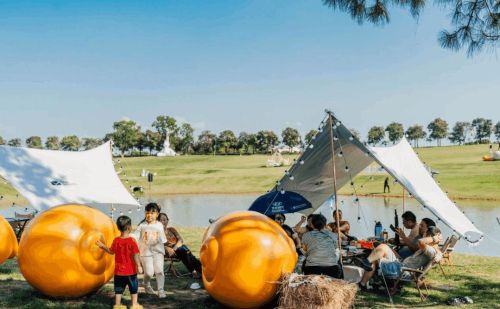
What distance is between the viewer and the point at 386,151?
35.7ft

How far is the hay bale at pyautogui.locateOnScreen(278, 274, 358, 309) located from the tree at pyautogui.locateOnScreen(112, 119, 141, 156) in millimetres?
108073

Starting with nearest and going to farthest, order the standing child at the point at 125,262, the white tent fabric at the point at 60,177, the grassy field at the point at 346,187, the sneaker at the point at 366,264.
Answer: the standing child at the point at 125,262 < the sneaker at the point at 366,264 < the white tent fabric at the point at 60,177 < the grassy field at the point at 346,187

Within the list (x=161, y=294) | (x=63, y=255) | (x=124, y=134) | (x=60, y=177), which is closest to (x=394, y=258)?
(x=161, y=294)

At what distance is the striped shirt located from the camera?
740cm

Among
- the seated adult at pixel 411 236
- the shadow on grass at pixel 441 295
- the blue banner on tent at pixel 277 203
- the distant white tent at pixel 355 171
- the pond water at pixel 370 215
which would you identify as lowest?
the pond water at pixel 370 215

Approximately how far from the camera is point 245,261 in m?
6.55

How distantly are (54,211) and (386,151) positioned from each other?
7.47 meters

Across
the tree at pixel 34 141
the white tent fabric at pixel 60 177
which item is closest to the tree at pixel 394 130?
the tree at pixel 34 141

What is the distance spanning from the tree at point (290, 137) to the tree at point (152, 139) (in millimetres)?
38052

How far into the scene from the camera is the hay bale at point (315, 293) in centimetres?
610

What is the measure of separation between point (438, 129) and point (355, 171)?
133151mm

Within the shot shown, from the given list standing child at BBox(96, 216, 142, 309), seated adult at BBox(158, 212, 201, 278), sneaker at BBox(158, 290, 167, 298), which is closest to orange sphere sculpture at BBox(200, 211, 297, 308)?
standing child at BBox(96, 216, 142, 309)

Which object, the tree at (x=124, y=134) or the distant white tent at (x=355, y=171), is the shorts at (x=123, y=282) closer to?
the distant white tent at (x=355, y=171)

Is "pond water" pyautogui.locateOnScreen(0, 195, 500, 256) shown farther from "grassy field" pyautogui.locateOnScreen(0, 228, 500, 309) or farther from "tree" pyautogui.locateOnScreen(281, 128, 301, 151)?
"tree" pyautogui.locateOnScreen(281, 128, 301, 151)
